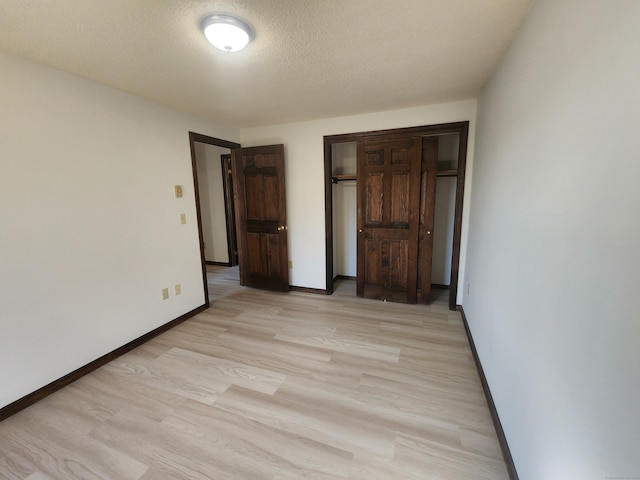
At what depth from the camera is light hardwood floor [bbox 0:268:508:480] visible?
4.38 feet

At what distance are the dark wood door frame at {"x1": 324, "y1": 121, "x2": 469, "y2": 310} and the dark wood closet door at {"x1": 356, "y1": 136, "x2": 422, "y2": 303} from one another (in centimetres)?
10

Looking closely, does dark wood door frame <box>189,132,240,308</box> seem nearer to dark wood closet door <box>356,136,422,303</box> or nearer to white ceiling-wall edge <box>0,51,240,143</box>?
white ceiling-wall edge <box>0,51,240,143</box>

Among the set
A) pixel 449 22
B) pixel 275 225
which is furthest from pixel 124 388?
pixel 449 22

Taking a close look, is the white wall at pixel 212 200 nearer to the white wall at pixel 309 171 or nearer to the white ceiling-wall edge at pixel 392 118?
the white wall at pixel 309 171

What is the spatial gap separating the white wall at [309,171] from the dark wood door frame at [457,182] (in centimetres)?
6

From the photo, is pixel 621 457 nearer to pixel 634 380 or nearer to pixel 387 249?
pixel 634 380

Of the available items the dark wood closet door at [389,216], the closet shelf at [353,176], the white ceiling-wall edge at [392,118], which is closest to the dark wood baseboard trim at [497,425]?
the dark wood closet door at [389,216]

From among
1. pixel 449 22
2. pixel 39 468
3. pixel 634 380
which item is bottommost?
pixel 39 468

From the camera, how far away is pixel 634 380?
587mm

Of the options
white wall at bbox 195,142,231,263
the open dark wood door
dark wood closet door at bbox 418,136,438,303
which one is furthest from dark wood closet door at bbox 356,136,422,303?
white wall at bbox 195,142,231,263

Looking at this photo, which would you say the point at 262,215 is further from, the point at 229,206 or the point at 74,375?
the point at 74,375

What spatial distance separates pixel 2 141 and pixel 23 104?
0.94ft

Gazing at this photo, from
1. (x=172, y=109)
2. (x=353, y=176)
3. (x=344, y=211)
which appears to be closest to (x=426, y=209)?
(x=353, y=176)

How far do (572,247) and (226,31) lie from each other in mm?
1839
